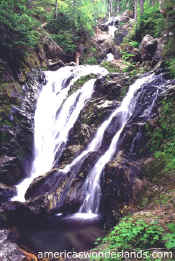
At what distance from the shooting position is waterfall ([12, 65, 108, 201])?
990 centimetres

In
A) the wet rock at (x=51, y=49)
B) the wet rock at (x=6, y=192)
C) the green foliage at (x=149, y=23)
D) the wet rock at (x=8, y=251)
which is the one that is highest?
the green foliage at (x=149, y=23)

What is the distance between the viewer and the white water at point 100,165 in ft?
23.4

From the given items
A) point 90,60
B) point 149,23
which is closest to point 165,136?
point 149,23

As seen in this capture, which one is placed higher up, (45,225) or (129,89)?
(129,89)

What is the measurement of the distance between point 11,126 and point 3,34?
5034mm

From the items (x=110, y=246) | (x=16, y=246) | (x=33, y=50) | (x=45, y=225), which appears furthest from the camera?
(x=33, y=50)

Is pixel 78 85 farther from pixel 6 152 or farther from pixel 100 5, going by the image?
pixel 100 5

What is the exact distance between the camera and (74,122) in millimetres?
10172

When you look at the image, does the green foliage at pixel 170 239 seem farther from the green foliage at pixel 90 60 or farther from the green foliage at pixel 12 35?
the green foliage at pixel 90 60

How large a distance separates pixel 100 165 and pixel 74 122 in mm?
3225

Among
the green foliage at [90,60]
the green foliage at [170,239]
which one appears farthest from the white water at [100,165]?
Answer: the green foliage at [90,60]

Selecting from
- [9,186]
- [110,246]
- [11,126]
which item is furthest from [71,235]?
[11,126]

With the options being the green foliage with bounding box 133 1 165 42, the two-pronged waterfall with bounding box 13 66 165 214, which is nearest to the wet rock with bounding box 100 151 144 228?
the two-pronged waterfall with bounding box 13 66 165 214

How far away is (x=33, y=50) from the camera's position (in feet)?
52.2
